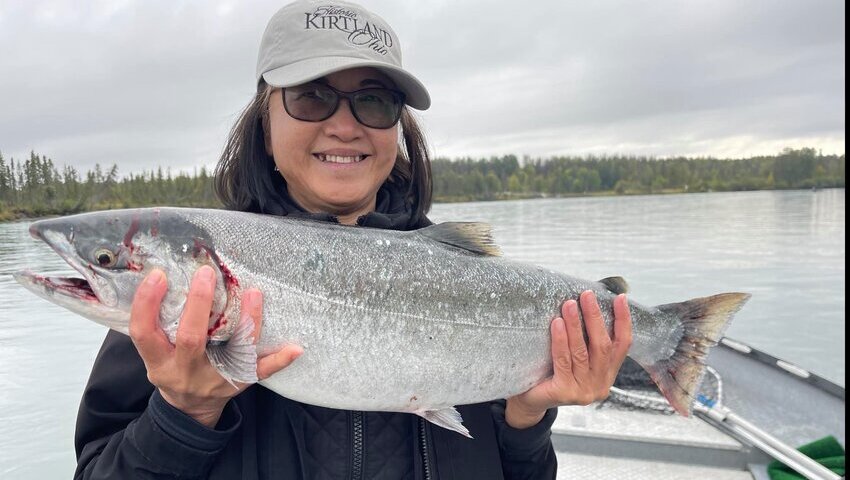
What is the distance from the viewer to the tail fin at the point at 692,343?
9.74ft

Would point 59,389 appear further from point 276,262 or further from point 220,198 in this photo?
point 276,262

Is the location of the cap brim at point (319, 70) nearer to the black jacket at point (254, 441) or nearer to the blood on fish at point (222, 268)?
the black jacket at point (254, 441)

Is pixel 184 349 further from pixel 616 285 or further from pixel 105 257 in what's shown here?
pixel 616 285

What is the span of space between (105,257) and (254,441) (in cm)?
89

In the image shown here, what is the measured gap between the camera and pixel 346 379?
2156mm

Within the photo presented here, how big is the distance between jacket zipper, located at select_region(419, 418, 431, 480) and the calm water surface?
3.14ft

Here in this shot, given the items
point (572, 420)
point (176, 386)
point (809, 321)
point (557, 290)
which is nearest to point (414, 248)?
point (557, 290)

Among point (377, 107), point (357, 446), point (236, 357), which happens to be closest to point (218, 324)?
point (236, 357)

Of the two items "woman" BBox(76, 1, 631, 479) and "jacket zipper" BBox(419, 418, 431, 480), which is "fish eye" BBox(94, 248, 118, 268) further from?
"jacket zipper" BBox(419, 418, 431, 480)

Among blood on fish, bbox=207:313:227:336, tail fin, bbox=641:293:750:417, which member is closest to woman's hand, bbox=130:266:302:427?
blood on fish, bbox=207:313:227:336

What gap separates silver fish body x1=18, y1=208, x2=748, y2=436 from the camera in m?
2.07

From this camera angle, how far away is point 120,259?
2.07 meters

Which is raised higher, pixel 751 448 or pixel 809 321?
pixel 751 448

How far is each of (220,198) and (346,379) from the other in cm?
129
